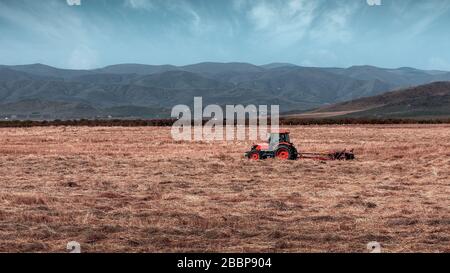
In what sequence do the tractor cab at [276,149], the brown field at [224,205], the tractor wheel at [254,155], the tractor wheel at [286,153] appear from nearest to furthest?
the brown field at [224,205] → the tractor wheel at [286,153] → the tractor cab at [276,149] → the tractor wheel at [254,155]

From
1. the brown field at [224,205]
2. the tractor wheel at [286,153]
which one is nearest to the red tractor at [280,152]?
the tractor wheel at [286,153]

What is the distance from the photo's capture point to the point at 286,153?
95.1 feet

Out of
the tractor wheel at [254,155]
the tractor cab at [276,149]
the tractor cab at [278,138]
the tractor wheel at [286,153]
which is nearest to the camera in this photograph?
the tractor wheel at [286,153]

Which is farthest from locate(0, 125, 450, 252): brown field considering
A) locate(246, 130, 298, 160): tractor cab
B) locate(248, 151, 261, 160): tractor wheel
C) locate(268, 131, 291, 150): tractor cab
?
locate(268, 131, 291, 150): tractor cab

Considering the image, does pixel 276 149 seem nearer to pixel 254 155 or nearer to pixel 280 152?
pixel 280 152

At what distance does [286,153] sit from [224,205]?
44.2ft

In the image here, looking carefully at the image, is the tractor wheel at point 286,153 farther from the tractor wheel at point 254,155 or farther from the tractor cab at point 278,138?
the tractor wheel at point 254,155

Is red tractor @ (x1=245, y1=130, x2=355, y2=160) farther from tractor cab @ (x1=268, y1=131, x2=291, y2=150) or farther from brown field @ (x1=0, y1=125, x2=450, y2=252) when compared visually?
brown field @ (x1=0, y1=125, x2=450, y2=252)

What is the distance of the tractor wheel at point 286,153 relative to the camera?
94.6ft

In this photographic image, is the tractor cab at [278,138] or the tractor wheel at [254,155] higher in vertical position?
the tractor cab at [278,138]

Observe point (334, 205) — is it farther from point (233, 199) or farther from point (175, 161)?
point (175, 161)

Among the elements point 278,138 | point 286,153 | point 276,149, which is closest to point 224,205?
point 286,153

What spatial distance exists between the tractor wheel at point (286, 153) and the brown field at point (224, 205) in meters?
1.37
